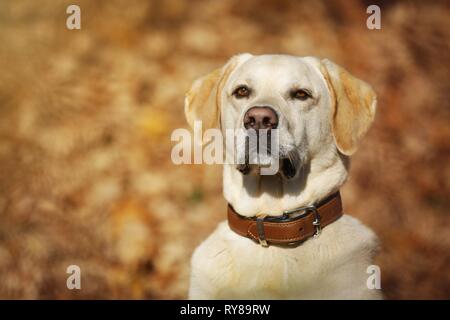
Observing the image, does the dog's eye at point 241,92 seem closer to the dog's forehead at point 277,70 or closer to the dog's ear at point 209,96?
the dog's forehead at point 277,70

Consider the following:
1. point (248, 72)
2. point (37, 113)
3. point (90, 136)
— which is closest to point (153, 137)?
point (90, 136)

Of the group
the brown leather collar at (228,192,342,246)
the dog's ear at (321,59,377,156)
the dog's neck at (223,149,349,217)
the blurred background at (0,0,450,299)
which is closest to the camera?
the brown leather collar at (228,192,342,246)

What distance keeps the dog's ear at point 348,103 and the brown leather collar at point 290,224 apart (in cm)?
39

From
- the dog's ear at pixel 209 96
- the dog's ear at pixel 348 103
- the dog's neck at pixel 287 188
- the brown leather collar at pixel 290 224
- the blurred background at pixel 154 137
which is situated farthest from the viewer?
the blurred background at pixel 154 137

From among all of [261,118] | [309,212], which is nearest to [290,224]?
[309,212]

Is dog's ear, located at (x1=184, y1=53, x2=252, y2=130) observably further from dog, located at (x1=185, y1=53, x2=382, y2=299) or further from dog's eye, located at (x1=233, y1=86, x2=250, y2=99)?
dog's eye, located at (x1=233, y1=86, x2=250, y2=99)

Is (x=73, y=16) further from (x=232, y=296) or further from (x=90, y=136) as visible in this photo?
(x=232, y=296)

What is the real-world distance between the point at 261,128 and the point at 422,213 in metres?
3.67

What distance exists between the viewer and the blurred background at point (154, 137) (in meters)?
5.73

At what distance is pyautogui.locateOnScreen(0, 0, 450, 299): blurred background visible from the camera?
573 cm

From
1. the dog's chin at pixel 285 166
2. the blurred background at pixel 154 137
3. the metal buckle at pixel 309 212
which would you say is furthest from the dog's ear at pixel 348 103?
the blurred background at pixel 154 137

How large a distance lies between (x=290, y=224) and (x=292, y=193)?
0.23 meters

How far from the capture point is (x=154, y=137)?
6477 millimetres

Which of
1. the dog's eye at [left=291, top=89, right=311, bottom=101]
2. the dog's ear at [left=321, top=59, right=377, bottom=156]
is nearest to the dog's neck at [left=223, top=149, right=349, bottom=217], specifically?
the dog's ear at [left=321, top=59, right=377, bottom=156]
